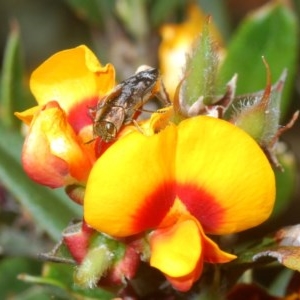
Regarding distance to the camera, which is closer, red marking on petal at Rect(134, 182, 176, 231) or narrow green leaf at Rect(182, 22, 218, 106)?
red marking on petal at Rect(134, 182, 176, 231)

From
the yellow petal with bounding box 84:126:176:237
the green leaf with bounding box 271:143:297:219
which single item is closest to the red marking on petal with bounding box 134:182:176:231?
the yellow petal with bounding box 84:126:176:237

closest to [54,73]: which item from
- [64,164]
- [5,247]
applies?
[64,164]

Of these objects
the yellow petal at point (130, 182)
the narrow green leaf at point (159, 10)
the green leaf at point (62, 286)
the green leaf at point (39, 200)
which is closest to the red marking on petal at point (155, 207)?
the yellow petal at point (130, 182)

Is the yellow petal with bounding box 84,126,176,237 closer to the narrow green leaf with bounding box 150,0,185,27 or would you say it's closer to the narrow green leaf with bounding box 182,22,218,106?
the narrow green leaf with bounding box 182,22,218,106

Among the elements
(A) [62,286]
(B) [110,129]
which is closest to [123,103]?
(B) [110,129]

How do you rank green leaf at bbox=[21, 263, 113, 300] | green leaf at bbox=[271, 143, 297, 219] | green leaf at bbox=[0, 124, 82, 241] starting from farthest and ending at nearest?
1. green leaf at bbox=[271, 143, 297, 219]
2. green leaf at bbox=[0, 124, 82, 241]
3. green leaf at bbox=[21, 263, 113, 300]

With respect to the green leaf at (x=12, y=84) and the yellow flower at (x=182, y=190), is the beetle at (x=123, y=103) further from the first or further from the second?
the green leaf at (x=12, y=84)

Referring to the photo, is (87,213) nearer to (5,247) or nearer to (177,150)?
(177,150)
